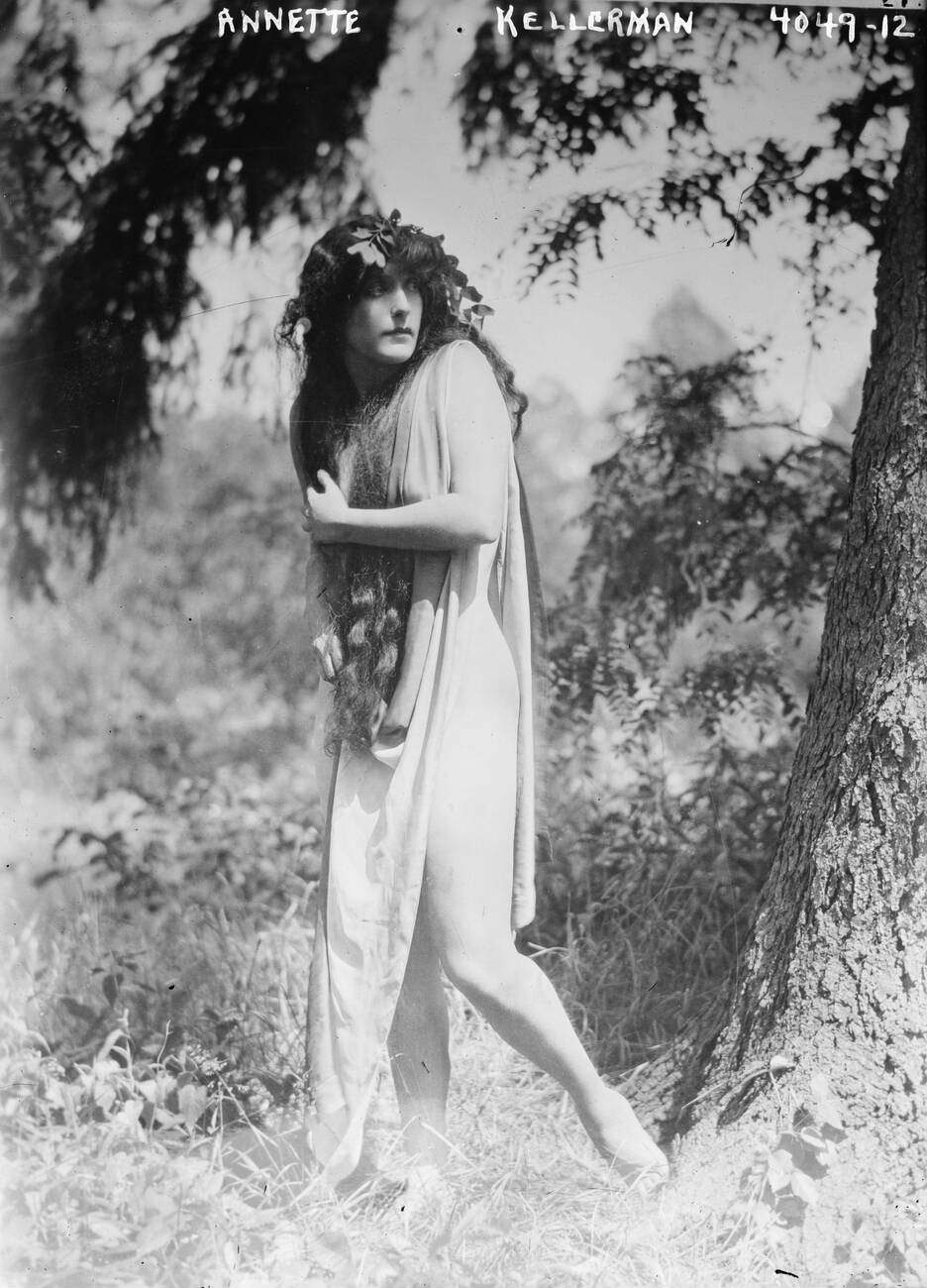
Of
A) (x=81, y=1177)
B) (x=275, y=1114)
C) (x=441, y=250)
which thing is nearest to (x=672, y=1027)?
(x=275, y=1114)

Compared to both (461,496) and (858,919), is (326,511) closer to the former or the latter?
Answer: (461,496)

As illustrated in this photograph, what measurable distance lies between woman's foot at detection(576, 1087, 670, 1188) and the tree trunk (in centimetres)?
10

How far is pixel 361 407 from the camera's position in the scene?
299cm

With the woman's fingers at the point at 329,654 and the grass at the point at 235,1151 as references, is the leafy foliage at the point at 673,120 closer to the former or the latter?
the woman's fingers at the point at 329,654

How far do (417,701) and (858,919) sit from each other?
1.08 m

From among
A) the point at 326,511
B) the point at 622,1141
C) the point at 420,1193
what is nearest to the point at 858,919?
the point at 622,1141

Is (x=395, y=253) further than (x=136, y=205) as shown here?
No

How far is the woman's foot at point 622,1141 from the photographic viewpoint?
9.55 feet

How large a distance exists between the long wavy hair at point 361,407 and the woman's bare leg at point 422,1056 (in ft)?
1.84

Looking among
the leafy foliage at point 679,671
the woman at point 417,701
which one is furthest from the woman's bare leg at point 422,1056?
the leafy foliage at point 679,671

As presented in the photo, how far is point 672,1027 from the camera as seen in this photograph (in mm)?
3176

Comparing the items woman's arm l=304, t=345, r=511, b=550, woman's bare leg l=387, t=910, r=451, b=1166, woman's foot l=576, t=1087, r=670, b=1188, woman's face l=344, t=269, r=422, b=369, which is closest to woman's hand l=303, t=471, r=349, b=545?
woman's arm l=304, t=345, r=511, b=550

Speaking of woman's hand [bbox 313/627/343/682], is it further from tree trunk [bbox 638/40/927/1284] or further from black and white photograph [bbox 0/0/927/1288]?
tree trunk [bbox 638/40/927/1284]

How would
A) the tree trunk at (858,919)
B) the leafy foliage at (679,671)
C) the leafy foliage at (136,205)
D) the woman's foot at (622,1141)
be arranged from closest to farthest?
the tree trunk at (858,919) → the woman's foot at (622,1141) → the leafy foliage at (136,205) → the leafy foliage at (679,671)
